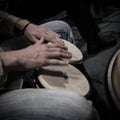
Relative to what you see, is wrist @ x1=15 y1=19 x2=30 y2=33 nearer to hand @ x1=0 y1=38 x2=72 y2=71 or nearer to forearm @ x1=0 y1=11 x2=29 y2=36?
forearm @ x1=0 y1=11 x2=29 y2=36

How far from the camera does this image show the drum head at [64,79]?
3.54 feet

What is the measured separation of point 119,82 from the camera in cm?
84

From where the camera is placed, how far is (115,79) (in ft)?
2.84

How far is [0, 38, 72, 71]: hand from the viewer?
0.99 meters

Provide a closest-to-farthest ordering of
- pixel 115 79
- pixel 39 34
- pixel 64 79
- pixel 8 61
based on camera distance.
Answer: pixel 115 79 < pixel 8 61 < pixel 64 79 < pixel 39 34

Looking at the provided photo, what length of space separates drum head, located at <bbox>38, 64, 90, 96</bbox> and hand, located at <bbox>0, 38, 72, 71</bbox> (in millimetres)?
77

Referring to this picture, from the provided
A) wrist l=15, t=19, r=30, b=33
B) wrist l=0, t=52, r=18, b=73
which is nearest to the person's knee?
wrist l=0, t=52, r=18, b=73

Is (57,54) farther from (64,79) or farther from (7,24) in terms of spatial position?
(7,24)

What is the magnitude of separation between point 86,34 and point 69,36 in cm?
87

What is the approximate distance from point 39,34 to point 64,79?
25 centimetres

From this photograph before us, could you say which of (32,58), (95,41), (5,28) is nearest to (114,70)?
(32,58)

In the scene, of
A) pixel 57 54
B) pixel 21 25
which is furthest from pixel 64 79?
pixel 21 25

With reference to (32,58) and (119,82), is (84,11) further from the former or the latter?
(119,82)

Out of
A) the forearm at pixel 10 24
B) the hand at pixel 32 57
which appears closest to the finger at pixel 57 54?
the hand at pixel 32 57
